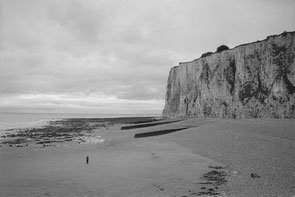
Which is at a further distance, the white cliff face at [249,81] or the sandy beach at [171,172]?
the white cliff face at [249,81]

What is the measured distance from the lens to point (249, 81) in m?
31.3

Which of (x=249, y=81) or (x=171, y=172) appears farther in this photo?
(x=249, y=81)

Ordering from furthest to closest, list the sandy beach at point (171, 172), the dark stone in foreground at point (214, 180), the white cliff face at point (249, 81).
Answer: the white cliff face at point (249, 81) → the sandy beach at point (171, 172) → the dark stone in foreground at point (214, 180)

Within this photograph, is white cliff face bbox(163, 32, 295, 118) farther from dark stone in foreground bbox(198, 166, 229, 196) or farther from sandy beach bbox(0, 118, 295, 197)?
dark stone in foreground bbox(198, 166, 229, 196)

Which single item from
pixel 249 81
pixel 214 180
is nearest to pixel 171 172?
pixel 214 180

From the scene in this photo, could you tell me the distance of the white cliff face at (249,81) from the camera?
26578mm

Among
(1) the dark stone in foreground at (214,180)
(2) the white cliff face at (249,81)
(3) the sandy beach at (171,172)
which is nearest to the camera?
(1) the dark stone in foreground at (214,180)

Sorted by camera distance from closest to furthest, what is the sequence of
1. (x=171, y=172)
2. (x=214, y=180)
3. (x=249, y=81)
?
(x=214, y=180) → (x=171, y=172) → (x=249, y=81)

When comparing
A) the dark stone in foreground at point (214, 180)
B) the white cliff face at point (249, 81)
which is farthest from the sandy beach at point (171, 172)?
the white cliff face at point (249, 81)

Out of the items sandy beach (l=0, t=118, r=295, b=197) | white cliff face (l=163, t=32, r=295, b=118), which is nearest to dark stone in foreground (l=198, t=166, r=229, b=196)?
sandy beach (l=0, t=118, r=295, b=197)

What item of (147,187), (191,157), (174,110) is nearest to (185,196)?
(147,187)

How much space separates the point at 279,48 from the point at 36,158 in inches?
1016

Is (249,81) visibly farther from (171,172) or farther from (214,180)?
(214,180)

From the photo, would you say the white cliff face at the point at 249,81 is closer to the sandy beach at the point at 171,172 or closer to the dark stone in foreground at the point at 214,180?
the sandy beach at the point at 171,172
